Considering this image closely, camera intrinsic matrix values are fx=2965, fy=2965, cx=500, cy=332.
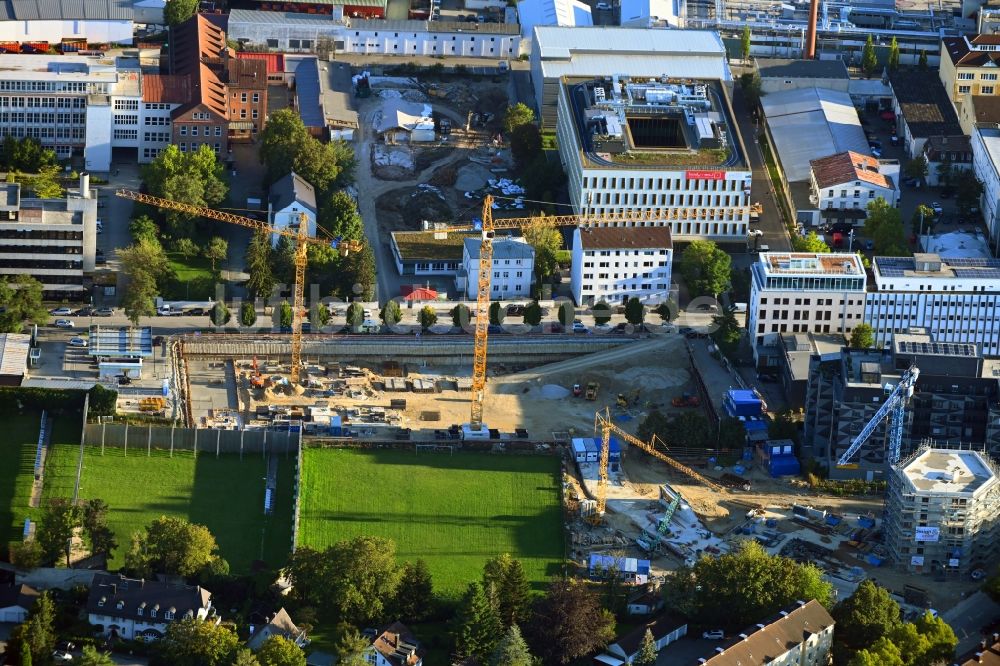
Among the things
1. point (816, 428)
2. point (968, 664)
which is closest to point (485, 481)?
point (816, 428)

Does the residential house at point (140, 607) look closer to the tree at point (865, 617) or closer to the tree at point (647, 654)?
the tree at point (647, 654)

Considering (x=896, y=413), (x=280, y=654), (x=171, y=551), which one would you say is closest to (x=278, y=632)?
(x=280, y=654)

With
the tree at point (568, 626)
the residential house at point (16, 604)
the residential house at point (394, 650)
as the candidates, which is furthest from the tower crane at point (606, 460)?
the residential house at point (16, 604)

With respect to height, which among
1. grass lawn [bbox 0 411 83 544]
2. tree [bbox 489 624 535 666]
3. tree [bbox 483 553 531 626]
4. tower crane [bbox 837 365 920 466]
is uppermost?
tower crane [bbox 837 365 920 466]

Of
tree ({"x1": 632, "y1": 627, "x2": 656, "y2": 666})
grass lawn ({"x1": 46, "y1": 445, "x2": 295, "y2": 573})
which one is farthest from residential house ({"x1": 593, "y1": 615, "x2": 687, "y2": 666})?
Result: grass lawn ({"x1": 46, "y1": 445, "x2": 295, "y2": 573})

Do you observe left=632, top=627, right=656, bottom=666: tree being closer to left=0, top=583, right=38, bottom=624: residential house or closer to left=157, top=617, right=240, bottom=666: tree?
left=157, top=617, right=240, bottom=666: tree

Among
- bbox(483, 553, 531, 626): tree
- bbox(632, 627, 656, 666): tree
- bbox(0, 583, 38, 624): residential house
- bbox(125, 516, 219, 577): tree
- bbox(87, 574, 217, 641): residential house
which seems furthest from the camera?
bbox(125, 516, 219, 577): tree

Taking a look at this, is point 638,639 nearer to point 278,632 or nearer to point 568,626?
point 568,626
